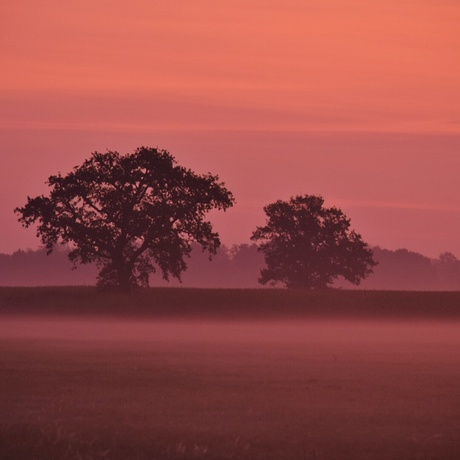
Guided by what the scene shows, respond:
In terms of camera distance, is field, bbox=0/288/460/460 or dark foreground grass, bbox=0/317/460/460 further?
field, bbox=0/288/460/460

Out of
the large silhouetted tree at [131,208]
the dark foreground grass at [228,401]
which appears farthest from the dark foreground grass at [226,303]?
the dark foreground grass at [228,401]

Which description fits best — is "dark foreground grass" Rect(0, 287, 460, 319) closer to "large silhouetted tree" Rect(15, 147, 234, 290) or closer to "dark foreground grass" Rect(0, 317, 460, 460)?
"large silhouetted tree" Rect(15, 147, 234, 290)

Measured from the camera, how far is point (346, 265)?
113 m

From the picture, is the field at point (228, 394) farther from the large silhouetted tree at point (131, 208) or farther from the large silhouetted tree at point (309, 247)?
the large silhouetted tree at point (309, 247)

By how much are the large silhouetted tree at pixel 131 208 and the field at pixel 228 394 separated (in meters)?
12.1

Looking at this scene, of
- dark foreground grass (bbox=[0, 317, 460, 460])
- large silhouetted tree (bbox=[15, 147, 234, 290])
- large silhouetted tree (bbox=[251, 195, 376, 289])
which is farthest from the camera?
large silhouetted tree (bbox=[251, 195, 376, 289])

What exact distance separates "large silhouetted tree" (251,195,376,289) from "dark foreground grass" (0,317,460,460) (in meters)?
57.3

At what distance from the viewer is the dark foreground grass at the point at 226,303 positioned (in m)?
89.6

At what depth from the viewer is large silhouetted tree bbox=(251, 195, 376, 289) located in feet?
370

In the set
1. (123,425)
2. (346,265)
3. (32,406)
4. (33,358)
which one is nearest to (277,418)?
(123,425)

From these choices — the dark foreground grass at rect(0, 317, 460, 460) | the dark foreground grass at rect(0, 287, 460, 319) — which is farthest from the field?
the dark foreground grass at rect(0, 287, 460, 319)

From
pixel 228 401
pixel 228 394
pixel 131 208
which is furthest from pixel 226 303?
pixel 228 401

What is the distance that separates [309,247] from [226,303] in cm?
2210

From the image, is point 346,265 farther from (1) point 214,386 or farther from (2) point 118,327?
(1) point 214,386
